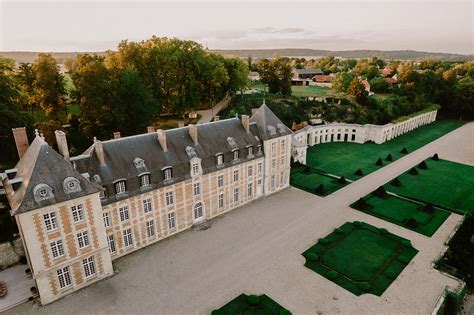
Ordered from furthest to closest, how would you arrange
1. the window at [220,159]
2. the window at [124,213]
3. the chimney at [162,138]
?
1. the window at [220,159]
2. the chimney at [162,138]
3. the window at [124,213]

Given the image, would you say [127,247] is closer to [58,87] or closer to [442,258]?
[442,258]

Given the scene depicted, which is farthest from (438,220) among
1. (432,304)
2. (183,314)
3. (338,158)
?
(183,314)

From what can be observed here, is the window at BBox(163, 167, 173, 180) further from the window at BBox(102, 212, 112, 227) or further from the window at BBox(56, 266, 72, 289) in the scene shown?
the window at BBox(56, 266, 72, 289)

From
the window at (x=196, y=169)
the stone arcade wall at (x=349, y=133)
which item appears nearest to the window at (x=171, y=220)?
the window at (x=196, y=169)

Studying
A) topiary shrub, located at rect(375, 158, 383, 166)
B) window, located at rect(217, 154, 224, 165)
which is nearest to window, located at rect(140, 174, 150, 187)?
window, located at rect(217, 154, 224, 165)

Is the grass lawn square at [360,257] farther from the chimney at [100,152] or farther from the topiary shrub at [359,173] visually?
the chimney at [100,152]
